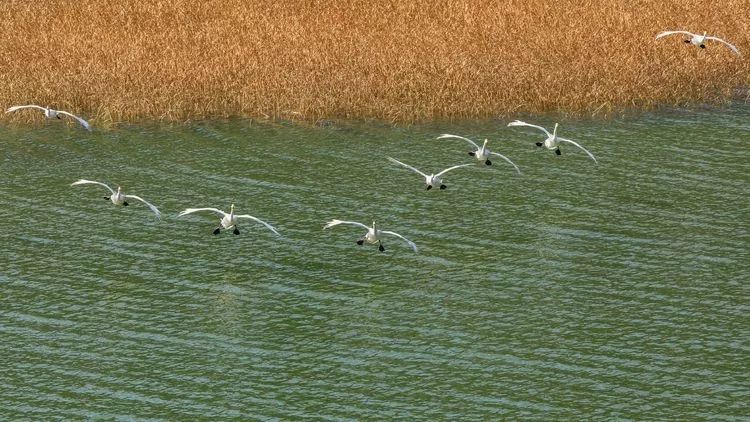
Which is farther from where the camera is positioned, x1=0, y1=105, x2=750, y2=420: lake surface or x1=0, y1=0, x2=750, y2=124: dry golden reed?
x1=0, y1=0, x2=750, y2=124: dry golden reed

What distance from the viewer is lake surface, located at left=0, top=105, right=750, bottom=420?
24.0 metres

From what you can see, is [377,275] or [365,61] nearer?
[377,275]

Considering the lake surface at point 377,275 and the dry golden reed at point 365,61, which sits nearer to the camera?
the lake surface at point 377,275

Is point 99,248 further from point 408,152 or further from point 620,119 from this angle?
point 620,119

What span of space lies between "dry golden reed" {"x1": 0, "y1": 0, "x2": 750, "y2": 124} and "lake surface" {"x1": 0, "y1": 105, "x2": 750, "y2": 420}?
0.86 meters

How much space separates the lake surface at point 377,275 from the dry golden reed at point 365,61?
86cm

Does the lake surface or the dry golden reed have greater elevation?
the dry golden reed

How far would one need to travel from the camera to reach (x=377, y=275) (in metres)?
29.2

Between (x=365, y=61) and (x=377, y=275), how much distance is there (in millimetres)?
12007

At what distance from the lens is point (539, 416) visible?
22.9 m

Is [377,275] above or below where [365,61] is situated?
below

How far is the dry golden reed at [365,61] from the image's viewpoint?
39.5 meters

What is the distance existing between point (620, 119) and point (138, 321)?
17679mm

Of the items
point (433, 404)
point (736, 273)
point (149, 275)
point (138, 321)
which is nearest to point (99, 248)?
point (149, 275)
